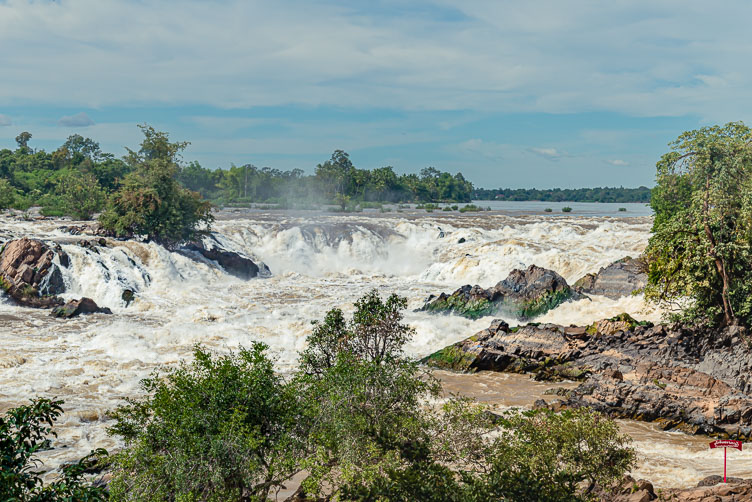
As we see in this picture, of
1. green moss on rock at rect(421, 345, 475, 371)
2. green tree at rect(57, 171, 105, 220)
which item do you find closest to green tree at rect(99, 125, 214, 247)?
green tree at rect(57, 171, 105, 220)

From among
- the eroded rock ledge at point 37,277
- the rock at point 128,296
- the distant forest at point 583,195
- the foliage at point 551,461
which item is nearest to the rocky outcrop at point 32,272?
the eroded rock ledge at point 37,277

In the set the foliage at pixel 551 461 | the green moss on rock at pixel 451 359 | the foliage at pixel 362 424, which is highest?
the foliage at pixel 362 424

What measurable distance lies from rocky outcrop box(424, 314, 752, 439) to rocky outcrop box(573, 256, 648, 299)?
6.50 m

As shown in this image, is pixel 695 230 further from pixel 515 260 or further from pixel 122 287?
pixel 122 287

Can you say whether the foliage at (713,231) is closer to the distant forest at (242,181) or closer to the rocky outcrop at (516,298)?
the rocky outcrop at (516,298)

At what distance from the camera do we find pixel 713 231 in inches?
680

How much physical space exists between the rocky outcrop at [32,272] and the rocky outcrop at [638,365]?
18.5 metres

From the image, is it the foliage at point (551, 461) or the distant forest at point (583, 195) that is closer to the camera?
the foliage at point (551, 461)

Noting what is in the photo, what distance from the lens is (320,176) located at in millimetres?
A: 105625

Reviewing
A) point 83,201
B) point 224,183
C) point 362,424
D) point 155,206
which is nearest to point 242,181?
point 224,183

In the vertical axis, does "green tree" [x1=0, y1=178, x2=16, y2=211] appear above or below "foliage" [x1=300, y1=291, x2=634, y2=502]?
above

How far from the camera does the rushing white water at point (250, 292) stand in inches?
734

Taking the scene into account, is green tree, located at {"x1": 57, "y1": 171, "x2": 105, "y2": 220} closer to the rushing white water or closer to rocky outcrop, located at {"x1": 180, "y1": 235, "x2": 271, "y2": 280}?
the rushing white water

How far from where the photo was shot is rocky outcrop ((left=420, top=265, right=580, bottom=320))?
2712cm
